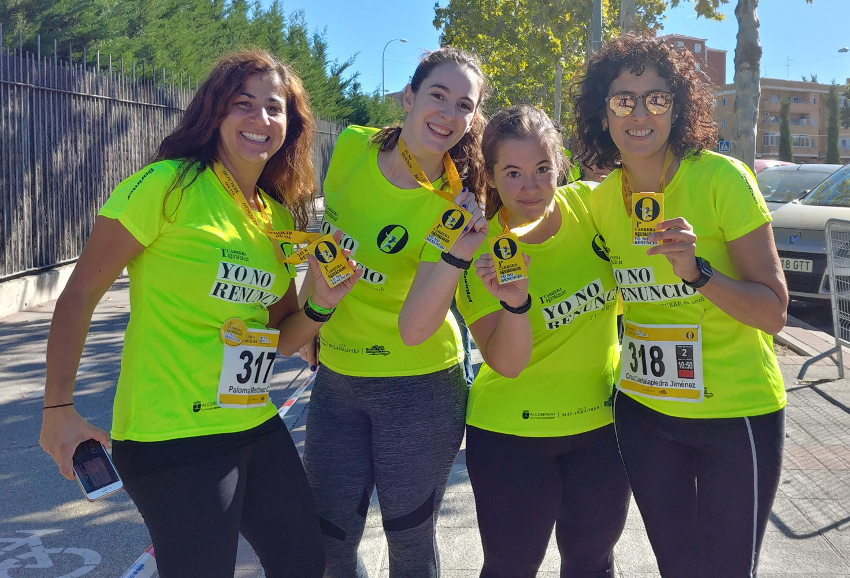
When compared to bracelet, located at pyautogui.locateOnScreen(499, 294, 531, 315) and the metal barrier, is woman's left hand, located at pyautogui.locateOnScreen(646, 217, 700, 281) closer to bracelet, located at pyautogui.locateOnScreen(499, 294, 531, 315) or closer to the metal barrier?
bracelet, located at pyautogui.locateOnScreen(499, 294, 531, 315)

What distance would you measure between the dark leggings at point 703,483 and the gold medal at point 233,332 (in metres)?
1.31

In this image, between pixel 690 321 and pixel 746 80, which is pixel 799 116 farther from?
pixel 690 321

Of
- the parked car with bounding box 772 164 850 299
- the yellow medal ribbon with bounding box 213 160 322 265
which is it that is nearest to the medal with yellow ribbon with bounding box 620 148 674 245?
the yellow medal ribbon with bounding box 213 160 322 265

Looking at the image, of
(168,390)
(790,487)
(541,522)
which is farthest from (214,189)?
(790,487)

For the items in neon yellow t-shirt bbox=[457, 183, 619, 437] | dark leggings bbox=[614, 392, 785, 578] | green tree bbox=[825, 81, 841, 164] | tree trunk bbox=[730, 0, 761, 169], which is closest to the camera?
dark leggings bbox=[614, 392, 785, 578]

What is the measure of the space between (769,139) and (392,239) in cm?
9543

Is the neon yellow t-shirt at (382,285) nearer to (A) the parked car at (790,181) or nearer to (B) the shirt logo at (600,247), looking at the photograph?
(B) the shirt logo at (600,247)

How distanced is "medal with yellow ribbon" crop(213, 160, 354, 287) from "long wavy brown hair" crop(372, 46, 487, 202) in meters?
0.58

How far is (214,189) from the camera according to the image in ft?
8.04

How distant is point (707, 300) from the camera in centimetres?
243

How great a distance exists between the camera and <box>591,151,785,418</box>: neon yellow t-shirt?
2.37 meters

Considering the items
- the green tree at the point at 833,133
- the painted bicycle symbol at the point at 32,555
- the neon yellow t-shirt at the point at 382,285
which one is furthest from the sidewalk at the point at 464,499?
the green tree at the point at 833,133

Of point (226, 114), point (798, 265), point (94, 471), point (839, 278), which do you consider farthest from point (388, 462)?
point (798, 265)

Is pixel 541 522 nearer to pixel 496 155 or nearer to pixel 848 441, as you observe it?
pixel 496 155
